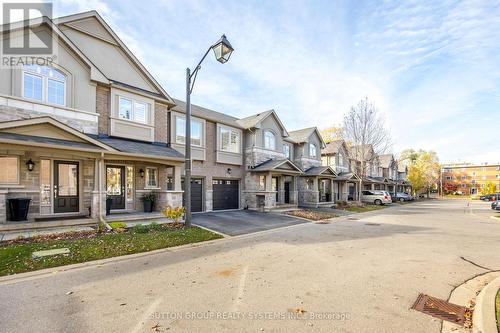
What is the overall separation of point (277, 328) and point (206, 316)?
1.15m

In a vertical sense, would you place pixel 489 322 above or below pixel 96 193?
below

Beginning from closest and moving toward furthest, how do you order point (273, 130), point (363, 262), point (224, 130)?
point (363, 262) < point (224, 130) < point (273, 130)

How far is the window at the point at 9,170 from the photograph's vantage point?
31.6 ft

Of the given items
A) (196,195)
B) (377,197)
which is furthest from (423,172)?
(196,195)

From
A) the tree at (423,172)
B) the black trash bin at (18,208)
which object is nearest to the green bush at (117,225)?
the black trash bin at (18,208)

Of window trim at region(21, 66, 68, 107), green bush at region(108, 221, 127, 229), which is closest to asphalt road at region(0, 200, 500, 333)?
green bush at region(108, 221, 127, 229)

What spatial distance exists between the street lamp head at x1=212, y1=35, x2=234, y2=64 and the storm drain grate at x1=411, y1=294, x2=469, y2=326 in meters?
9.29

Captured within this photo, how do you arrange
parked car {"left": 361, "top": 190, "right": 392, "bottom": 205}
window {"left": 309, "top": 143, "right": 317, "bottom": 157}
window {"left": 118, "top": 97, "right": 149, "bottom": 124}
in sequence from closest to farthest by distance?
window {"left": 118, "top": 97, "right": 149, "bottom": 124} < window {"left": 309, "top": 143, "right": 317, "bottom": 157} < parked car {"left": 361, "top": 190, "right": 392, "bottom": 205}

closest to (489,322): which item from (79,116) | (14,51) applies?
(79,116)

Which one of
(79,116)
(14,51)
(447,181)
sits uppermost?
(14,51)

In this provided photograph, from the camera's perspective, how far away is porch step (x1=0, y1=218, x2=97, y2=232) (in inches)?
343

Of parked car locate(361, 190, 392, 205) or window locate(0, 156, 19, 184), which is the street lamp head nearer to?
window locate(0, 156, 19, 184)

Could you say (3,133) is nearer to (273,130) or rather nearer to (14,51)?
(14,51)

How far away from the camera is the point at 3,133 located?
28.5ft
